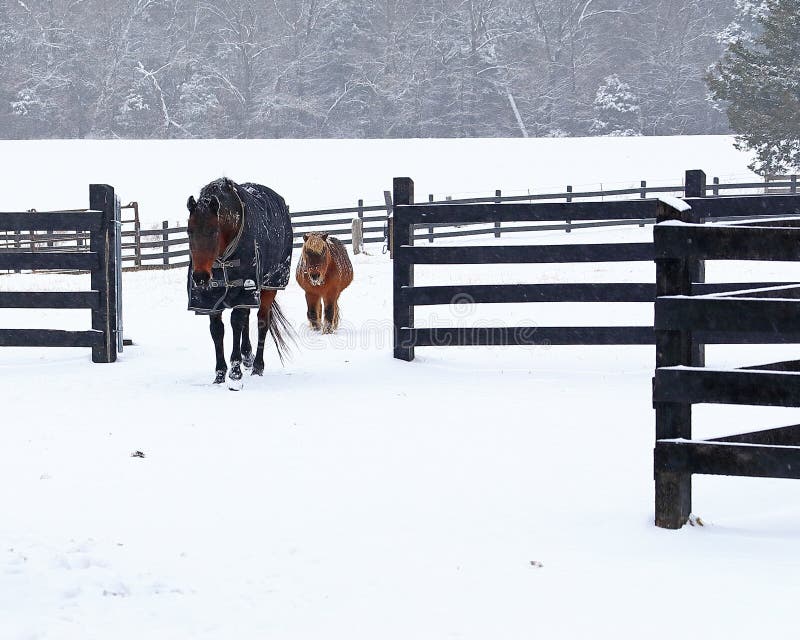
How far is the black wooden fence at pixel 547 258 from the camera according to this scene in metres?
9.34

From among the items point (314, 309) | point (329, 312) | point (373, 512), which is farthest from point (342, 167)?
point (373, 512)

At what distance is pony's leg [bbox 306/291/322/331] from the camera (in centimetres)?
1280

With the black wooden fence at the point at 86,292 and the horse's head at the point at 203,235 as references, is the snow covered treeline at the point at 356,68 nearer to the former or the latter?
the black wooden fence at the point at 86,292

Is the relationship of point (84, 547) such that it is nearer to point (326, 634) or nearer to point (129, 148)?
point (326, 634)

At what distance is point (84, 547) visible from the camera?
4.26 meters

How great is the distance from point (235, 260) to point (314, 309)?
3.82 meters

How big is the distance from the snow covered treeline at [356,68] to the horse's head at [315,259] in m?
45.4

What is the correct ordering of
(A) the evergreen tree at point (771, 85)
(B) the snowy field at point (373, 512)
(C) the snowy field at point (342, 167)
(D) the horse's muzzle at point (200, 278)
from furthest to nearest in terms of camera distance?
(C) the snowy field at point (342, 167), (A) the evergreen tree at point (771, 85), (D) the horse's muzzle at point (200, 278), (B) the snowy field at point (373, 512)

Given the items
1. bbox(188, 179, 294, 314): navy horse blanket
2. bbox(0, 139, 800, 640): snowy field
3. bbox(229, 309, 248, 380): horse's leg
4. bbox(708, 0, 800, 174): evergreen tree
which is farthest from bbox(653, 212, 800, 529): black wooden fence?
bbox(708, 0, 800, 174): evergreen tree

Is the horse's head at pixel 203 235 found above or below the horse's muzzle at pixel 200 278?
above

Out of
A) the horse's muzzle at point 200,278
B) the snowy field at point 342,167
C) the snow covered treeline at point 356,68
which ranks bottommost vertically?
the horse's muzzle at point 200,278

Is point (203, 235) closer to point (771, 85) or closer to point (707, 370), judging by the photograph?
point (707, 370)

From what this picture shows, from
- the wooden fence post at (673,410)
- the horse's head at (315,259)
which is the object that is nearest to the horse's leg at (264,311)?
the horse's head at (315,259)

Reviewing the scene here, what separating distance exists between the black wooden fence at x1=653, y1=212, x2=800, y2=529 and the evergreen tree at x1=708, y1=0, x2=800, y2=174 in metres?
28.4
